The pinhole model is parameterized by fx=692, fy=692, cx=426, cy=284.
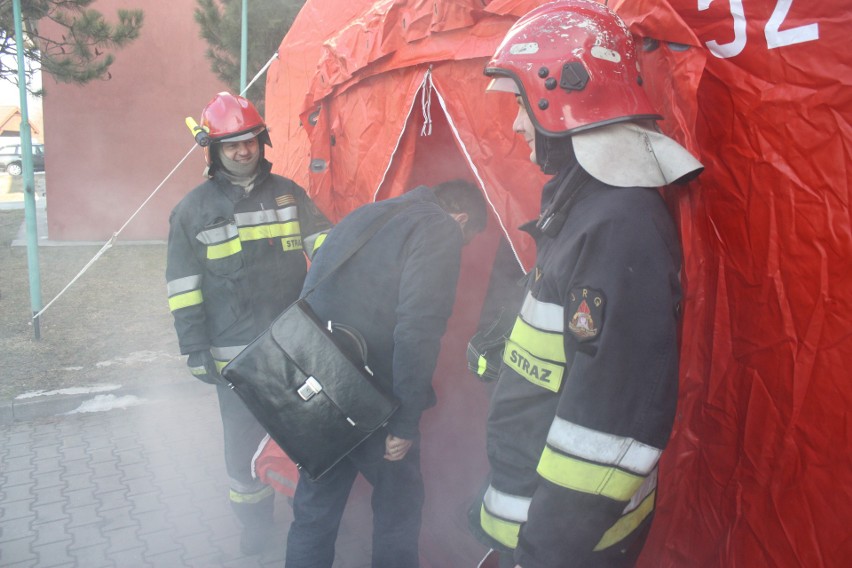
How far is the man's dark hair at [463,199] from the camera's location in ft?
9.21

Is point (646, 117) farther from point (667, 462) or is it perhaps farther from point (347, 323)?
point (347, 323)

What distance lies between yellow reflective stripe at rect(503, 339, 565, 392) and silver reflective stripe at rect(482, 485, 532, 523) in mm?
305

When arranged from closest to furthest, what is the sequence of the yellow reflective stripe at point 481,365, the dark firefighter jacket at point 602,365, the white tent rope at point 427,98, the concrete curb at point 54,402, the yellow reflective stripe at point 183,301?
the dark firefighter jacket at point 602,365 < the yellow reflective stripe at point 481,365 < the white tent rope at point 427,98 < the yellow reflective stripe at point 183,301 < the concrete curb at point 54,402

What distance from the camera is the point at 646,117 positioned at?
1.56 metres

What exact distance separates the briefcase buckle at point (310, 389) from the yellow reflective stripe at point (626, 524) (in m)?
1.13

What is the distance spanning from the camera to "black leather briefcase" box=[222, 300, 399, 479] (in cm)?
234

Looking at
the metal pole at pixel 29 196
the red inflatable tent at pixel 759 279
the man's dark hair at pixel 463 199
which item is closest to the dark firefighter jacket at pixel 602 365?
the red inflatable tent at pixel 759 279

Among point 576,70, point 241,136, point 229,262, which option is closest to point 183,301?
point 229,262

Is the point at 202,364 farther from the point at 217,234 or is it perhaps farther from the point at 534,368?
the point at 534,368

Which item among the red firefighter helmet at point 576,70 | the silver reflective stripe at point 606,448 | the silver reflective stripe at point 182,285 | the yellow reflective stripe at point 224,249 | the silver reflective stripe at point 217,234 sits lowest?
the silver reflective stripe at point 182,285

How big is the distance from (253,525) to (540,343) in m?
2.51

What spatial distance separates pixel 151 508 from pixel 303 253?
1694mm

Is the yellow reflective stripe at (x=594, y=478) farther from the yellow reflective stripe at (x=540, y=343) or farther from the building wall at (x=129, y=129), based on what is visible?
the building wall at (x=129, y=129)

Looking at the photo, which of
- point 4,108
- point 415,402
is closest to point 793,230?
point 415,402
